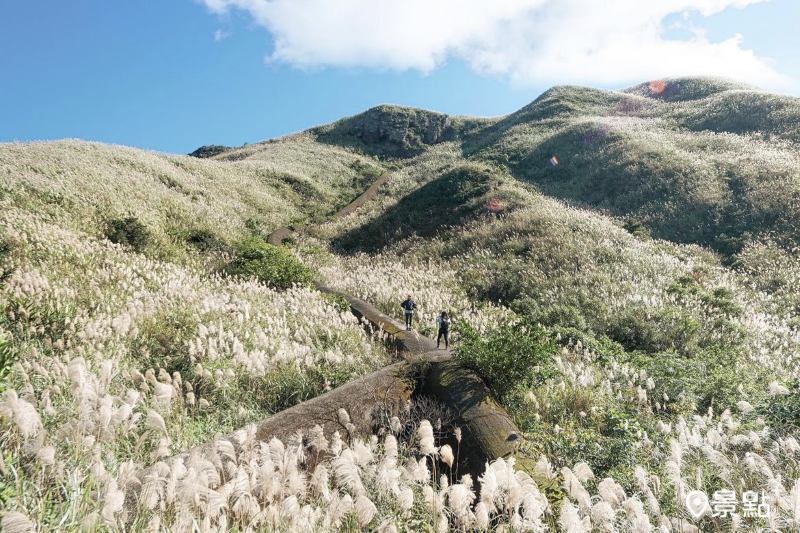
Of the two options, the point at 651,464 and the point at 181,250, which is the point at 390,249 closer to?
the point at 181,250

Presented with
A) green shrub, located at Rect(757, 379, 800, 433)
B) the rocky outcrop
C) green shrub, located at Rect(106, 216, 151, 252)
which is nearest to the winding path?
green shrub, located at Rect(757, 379, 800, 433)

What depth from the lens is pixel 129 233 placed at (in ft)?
44.7

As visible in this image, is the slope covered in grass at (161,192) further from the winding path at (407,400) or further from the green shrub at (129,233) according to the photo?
the winding path at (407,400)

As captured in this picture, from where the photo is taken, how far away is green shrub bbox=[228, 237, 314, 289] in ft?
44.8

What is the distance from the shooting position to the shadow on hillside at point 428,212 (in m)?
24.6

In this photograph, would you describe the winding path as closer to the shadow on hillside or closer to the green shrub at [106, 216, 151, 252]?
the green shrub at [106, 216, 151, 252]

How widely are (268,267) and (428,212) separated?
1501cm

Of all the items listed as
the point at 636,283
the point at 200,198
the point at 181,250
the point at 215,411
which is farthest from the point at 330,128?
the point at 215,411

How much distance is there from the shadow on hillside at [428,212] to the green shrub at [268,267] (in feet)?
29.6

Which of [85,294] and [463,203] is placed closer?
[85,294]

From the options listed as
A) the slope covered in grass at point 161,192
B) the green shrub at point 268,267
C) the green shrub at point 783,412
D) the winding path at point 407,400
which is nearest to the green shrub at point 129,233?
the slope covered in grass at point 161,192

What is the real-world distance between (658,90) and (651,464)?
82.1 metres

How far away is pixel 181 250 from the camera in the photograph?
15242 millimetres

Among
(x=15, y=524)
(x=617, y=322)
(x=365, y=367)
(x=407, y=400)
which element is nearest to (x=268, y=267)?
(x=365, y=367)
